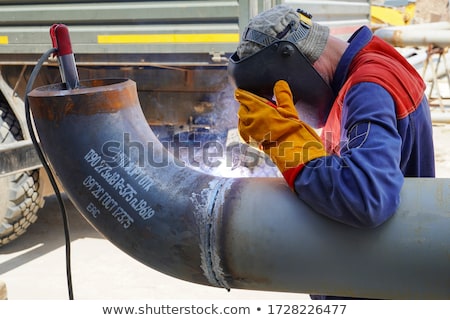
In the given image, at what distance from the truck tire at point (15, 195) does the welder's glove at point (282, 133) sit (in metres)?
3.20

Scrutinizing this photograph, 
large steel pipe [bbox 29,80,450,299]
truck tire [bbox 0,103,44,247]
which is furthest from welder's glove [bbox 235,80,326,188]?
truck tire [bbox 0,103,44,247]

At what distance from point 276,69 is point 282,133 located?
0.26 meters

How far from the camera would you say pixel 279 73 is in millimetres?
1592

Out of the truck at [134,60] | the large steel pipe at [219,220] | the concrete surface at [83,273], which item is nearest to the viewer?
the large steel pipe at [219,220]

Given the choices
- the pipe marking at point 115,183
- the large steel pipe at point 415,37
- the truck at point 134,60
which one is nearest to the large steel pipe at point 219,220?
the pipe marking at point 115,183

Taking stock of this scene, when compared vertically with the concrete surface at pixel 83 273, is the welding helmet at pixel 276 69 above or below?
above

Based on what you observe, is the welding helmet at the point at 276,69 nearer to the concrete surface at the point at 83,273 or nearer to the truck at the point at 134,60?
the concrete surface at the point at 83,273

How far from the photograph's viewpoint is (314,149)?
1.41 meters

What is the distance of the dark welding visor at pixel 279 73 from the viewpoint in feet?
5.13

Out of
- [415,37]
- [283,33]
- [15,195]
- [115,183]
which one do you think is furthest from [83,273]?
[415,37]

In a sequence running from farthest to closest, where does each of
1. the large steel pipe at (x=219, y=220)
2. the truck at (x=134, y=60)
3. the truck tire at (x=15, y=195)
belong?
the truck tire at (x=15, y=195), the truck at (x=134, y=60), the large steel pipe at (x=219, y=220)

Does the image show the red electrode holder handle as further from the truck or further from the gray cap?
the truck

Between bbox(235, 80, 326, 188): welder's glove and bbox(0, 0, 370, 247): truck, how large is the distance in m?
2.46

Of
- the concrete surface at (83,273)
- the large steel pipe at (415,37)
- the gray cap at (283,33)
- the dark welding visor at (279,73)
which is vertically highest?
the gray cap at (283,33)
